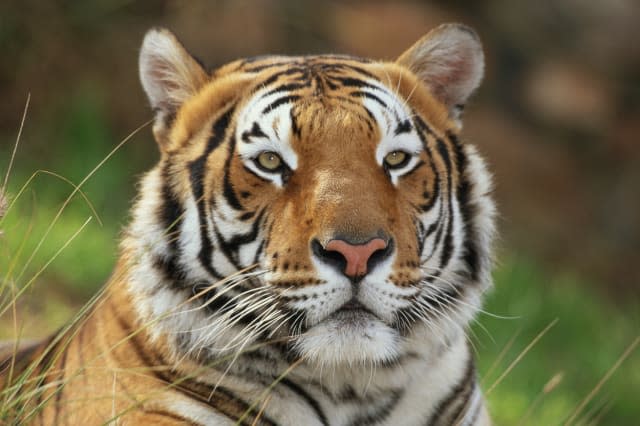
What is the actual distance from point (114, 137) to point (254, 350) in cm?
454

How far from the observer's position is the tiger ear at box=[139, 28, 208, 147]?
2.83 meters

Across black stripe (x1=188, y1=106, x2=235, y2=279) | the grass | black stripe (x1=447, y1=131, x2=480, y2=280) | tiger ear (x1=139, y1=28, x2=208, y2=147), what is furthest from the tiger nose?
the grass

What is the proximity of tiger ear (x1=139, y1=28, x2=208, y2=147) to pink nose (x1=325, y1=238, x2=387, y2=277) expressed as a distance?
0.78m

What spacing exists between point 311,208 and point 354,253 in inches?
7.7

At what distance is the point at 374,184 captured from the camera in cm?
252

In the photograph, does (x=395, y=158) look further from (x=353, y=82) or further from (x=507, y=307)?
(x=507, y=307)

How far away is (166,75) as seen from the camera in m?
2.88

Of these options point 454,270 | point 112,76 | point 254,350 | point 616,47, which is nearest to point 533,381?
point 454,270

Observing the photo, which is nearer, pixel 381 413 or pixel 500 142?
pixel 381 413

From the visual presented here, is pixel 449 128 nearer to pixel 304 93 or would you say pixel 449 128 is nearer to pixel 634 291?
pixel 304 93

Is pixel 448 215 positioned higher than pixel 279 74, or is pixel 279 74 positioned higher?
pixel 279 74

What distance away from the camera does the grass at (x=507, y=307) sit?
4.60 m

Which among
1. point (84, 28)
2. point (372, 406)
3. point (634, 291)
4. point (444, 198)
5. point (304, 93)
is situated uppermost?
point (304, 93)

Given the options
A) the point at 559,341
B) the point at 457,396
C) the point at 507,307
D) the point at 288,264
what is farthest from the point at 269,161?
the point at 559,341
